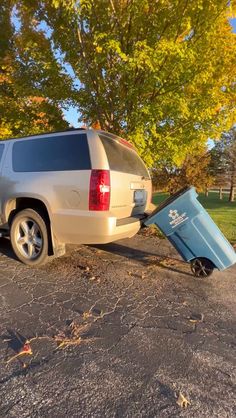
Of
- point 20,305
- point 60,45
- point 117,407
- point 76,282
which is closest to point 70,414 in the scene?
point 117,407

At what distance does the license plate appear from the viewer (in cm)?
478

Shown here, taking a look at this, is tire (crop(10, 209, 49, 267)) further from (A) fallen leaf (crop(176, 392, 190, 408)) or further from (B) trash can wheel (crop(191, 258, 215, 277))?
(A) fallen leaf (crop(176, 392, 190, 408))

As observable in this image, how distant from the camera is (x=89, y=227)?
13.4 feet

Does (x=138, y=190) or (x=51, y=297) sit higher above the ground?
(x=138, y=190)

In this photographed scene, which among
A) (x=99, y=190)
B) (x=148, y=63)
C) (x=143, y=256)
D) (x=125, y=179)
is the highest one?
(x=148, y=63)

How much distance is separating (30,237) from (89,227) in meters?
1.20

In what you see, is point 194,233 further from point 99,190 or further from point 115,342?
point 115,342

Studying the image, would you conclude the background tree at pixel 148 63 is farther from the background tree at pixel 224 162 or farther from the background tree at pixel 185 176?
the background tree at pixel 224 162

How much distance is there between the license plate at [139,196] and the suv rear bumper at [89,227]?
1.37 ft

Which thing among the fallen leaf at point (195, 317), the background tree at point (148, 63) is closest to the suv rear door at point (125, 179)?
the fallen leaf at point (195, 317)

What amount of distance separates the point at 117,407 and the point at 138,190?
128 inches

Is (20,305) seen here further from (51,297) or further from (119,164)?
(119,164)

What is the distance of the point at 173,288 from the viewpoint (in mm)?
4125

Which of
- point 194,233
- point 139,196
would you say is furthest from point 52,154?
point 194,233
